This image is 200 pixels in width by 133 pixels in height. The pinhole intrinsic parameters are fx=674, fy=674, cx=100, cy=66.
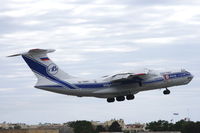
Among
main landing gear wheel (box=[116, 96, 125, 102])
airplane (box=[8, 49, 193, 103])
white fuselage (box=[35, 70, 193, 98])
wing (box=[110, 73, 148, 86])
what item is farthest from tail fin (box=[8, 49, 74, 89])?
main landing gear wheel (box=[116, 96, 125, 102])

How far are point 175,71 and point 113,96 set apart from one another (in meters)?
8.29

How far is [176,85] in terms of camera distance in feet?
277

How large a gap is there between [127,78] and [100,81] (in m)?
3.28

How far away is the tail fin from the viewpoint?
79000 mm

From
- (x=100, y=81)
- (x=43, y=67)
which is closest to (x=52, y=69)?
(x=43, y=67)

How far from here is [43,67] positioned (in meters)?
79.8

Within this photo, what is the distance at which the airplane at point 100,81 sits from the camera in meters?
79.1

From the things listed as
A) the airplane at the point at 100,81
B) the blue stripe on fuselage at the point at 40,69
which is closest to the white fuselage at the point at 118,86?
the airplane at the point at 100,81

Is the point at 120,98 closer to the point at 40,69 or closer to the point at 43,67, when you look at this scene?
the point at 43,67

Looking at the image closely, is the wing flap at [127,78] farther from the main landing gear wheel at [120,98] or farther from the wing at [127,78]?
the main landing gear wheel at [120,98]

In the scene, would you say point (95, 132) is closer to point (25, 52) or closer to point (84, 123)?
point (84, 123)

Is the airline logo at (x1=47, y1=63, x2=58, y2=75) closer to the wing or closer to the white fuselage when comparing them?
the white fuselage

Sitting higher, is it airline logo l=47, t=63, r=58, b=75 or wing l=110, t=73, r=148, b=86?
airline logo l=47, t=63, r=58, b=75

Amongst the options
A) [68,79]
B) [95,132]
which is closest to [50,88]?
[68,79]
